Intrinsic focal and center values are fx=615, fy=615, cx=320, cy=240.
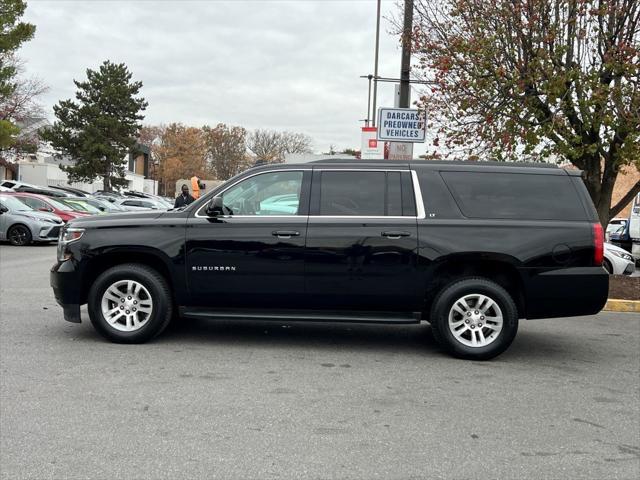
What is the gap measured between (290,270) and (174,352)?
1392 mm

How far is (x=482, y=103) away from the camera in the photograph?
408 inches

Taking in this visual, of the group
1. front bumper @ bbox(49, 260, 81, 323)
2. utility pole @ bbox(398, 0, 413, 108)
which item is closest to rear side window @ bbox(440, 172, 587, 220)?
front bumper @ bbox(49, 260, 81, 323)

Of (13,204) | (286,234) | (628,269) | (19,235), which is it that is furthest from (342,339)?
(13,204)

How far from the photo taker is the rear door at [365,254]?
5.97 m

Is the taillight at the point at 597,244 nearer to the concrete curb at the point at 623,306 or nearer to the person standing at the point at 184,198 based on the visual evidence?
the concrete curb at the point at 623,306

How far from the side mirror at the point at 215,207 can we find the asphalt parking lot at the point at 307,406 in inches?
53.9

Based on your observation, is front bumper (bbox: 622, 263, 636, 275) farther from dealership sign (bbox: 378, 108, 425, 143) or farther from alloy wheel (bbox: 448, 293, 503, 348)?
alloy wheel (bbox: 448, 293, 503, 348)

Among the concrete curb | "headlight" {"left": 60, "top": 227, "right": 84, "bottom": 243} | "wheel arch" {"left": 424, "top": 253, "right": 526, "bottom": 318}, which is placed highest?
"headlight" {"left": 60, "top": 227, "right": 84, "bottom": 243}

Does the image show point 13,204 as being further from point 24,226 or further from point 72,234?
point 72,234

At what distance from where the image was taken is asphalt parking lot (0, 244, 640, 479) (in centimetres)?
361

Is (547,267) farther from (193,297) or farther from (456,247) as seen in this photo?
(193,297)

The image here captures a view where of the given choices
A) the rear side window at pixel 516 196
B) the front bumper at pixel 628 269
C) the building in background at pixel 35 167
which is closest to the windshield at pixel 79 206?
the front bumper at pixel 628 269

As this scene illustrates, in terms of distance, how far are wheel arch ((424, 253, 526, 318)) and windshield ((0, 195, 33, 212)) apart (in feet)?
53.6

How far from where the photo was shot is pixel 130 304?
20.5ft
